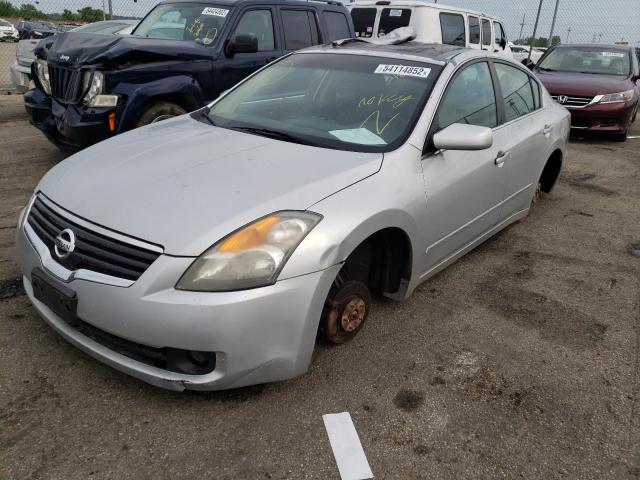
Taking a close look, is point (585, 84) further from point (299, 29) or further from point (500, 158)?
point (500, 158)

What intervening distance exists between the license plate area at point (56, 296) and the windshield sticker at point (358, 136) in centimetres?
153

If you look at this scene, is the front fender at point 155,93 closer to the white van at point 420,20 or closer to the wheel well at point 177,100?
the wheel well at point 177,100

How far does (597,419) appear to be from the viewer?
2.39 metres

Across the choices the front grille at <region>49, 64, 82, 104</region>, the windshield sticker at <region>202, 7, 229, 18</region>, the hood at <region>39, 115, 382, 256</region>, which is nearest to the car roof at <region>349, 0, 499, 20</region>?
the windshield sticker at <region>202, 7, 229, 18</region>

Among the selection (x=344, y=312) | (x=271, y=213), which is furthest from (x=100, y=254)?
(x=344, y=312)

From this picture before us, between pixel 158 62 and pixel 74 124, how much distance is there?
3.32ft

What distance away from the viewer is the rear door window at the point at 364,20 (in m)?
10.4

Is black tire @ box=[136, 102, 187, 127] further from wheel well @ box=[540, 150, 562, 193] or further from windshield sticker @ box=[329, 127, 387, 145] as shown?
wheel well @ box=[540, 150, 562, 193]

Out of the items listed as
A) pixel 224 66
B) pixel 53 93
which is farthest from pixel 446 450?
pixel 53 93

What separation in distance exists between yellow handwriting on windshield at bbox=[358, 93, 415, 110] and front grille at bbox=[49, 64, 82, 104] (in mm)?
3224

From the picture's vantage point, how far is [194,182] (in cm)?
243

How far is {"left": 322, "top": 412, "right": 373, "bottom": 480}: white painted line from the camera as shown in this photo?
2029mm

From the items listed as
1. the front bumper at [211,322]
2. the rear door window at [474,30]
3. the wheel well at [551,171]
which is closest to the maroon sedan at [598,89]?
the rear door window at [474,30]

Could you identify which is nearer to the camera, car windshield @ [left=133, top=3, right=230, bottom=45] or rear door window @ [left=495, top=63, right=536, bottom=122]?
rear door window @ [left=495, top=63, right=536, bottom=122]
